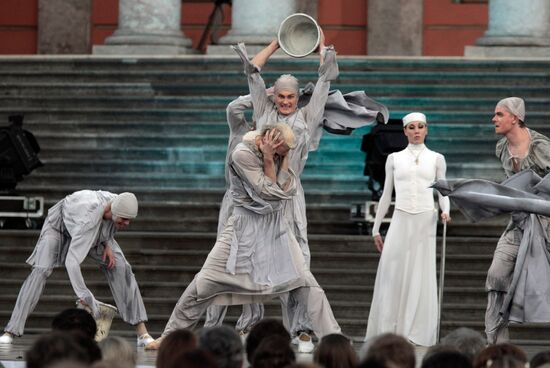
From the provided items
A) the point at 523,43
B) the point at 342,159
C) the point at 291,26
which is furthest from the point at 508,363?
the point at 523,43

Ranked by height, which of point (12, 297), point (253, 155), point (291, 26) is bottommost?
point (12, 297)

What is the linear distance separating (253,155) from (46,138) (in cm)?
763

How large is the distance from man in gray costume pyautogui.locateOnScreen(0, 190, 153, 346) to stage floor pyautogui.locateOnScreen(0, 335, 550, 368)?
26 centimetres

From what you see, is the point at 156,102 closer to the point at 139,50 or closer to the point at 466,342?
the point at 139,50

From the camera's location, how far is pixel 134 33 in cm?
2373

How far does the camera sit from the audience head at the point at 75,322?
11055mm

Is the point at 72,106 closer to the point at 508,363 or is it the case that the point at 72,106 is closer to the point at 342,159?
the point at 342,159

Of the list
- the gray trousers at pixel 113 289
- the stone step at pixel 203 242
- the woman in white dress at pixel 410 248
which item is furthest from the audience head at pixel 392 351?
the stone step at pixel 203 242

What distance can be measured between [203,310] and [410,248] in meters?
2.21

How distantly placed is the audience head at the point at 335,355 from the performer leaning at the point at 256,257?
4.16 m

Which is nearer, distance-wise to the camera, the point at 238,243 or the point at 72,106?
the point at 238,243

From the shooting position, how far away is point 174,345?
32.1 ft

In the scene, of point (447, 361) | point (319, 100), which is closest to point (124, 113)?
point (319, 100)

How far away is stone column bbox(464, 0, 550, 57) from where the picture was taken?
76.2ft
